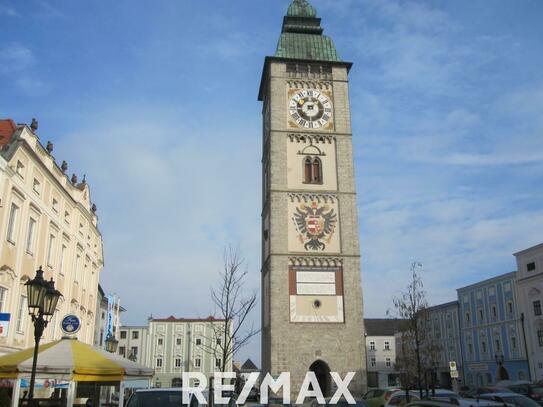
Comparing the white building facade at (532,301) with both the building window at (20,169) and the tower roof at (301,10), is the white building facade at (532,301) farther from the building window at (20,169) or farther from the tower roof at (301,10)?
the building window at (20,169)

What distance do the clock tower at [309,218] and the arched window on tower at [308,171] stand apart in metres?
0.08

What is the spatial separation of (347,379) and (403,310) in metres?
6.77

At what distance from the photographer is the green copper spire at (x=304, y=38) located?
150ft

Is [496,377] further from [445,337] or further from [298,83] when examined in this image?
[298,83]

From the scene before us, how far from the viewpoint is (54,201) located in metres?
29.0

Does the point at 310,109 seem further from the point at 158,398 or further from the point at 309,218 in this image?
the point at 158,398

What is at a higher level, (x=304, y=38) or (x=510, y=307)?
(x=304, y=38)

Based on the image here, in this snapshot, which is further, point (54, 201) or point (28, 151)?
point (54, 201)

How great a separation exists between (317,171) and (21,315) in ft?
80.6

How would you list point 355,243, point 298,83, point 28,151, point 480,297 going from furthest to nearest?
point 480,297 → point 298,83 → point 355,243 → point 28,151

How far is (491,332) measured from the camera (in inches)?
2406

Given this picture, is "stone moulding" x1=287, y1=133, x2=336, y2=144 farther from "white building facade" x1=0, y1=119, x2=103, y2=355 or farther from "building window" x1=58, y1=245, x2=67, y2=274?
"building window" x1=58, y1=245, x2=67, y2=274

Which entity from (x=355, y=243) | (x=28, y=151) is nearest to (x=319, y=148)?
(x=355, y=243)

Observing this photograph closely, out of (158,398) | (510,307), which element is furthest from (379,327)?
(158,398)
